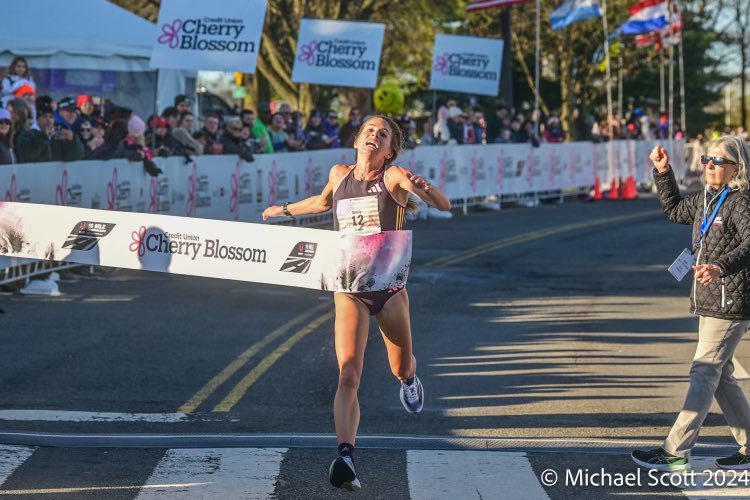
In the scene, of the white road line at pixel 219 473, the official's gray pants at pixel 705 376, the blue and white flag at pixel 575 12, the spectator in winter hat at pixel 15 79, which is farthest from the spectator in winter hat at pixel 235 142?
the blue and white flag at pixel 575 12

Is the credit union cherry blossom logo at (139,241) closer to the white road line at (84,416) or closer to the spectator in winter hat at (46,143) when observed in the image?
the white road line at (84,416)

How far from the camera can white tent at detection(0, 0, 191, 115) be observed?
2312 centimetres

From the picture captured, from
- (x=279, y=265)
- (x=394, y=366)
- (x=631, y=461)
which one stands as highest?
(x=279, y=265)

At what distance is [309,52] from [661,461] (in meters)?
17.3

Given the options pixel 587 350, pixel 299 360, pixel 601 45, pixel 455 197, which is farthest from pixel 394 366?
pixel 601 45

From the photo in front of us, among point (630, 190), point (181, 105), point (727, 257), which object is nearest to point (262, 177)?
point (181, 105)

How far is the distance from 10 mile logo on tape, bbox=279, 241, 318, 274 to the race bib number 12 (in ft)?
2.05

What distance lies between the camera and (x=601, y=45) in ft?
200

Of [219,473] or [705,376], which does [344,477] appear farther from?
[705,376]

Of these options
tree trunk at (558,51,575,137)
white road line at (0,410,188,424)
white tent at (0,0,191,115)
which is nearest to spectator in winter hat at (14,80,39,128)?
white tent at (0,0,191,115)

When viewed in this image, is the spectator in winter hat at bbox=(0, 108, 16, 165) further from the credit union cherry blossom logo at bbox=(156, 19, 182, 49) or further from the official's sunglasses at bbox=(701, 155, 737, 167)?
the official's sunglasses at bbox=(701, 155, 737, 167)

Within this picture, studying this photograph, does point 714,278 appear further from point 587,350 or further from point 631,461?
point 587,350

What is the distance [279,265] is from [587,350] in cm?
484

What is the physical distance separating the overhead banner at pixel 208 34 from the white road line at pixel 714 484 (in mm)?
11507
